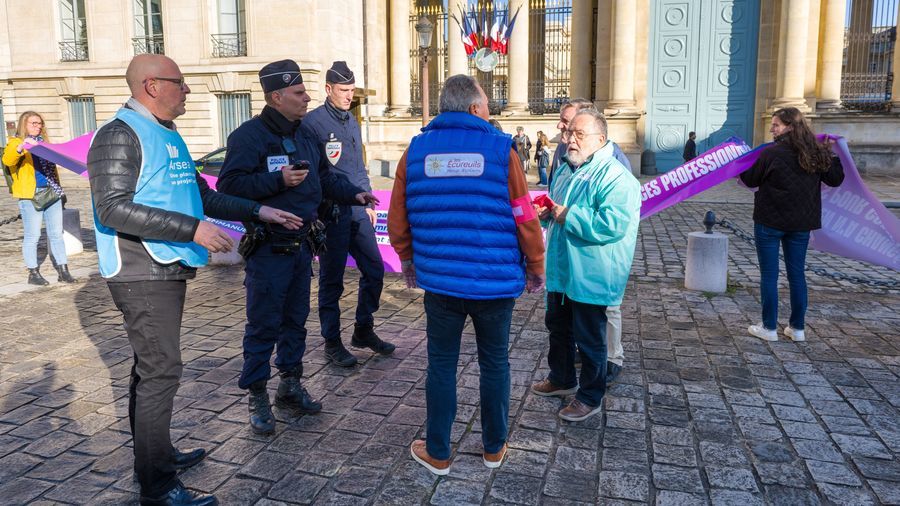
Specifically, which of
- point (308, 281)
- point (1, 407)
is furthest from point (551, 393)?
point (1, 407)

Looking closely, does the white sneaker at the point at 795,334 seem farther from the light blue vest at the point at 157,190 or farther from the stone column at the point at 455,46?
the stone column at the point at 455,46

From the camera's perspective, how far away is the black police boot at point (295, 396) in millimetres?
4277

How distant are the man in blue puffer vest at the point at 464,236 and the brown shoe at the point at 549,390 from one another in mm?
1083

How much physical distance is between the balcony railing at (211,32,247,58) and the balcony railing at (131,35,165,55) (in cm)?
216

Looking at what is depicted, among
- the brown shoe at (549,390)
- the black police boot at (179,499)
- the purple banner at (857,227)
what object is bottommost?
the brown shoe at (549,390)

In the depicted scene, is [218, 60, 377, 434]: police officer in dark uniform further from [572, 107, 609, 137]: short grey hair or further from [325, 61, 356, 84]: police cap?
[572, 107, 609, 137]: short grey hair

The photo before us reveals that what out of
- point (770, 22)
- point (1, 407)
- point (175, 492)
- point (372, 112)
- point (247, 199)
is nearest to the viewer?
point (175, 492)

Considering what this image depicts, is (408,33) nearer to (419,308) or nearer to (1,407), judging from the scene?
(419,308)

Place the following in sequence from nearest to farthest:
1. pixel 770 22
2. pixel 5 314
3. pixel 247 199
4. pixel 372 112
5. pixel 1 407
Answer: pixel 247 199 → pixel 1 407 → pixel 5 314 → pixel 770 22 → pixel 372 112

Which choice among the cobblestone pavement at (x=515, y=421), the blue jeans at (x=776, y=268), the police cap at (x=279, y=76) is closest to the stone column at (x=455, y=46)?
the cobblestone pavement at (x=515, y=421)

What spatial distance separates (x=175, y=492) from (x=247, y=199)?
4.87 feet

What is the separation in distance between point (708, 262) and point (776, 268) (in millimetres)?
1681

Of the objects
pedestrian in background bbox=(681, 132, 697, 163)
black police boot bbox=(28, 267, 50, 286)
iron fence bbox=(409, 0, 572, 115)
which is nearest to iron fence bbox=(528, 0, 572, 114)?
iron fence bbox=(409, 0, 572, 115)

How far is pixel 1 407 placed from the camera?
4438 millimetres
